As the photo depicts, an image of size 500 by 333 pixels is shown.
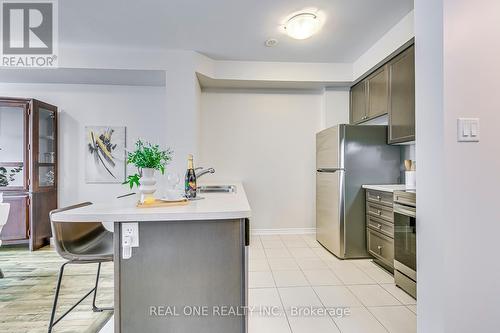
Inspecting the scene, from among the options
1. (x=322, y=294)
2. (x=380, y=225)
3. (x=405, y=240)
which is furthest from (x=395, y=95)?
(x=322, y=294)

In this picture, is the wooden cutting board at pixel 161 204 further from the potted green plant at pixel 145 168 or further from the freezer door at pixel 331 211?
the freezer door at pixel 331 211

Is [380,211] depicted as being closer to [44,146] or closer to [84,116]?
[84,116]

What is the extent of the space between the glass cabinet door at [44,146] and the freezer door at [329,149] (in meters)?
3.93

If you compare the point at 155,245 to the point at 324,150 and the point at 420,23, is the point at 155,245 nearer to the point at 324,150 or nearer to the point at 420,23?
the point at 420,23

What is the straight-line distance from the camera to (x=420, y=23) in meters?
1.37

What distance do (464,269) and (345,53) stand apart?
2942mm

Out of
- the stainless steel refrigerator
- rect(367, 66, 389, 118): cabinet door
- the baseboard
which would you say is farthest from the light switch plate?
the baseboard

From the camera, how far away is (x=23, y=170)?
3.31 metres

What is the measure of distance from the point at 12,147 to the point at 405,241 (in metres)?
4.87

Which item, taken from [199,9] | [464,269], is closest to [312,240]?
[464,269]

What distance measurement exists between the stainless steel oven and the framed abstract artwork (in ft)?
12.2

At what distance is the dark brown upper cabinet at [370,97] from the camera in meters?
2.99

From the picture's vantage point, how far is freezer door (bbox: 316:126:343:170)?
3.03 m

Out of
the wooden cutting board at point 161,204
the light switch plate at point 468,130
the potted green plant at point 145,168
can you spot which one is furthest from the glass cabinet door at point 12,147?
the light switch plate at point 468,130
